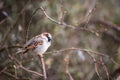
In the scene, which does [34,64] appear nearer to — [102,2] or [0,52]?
[0,52]

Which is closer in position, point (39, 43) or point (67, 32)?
point (39, 43)

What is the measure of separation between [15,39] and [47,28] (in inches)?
24.4

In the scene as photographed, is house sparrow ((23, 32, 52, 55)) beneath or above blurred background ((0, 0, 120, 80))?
above

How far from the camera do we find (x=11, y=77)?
14.7 ft

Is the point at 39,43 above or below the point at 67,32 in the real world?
above

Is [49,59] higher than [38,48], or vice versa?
[38,48]

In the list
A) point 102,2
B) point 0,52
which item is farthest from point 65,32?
point 0,52

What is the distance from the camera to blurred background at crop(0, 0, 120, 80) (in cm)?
537

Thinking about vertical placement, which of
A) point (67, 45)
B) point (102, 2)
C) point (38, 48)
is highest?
point (38, 48)

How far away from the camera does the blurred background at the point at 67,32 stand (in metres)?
5.37

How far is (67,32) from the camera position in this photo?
280 inches

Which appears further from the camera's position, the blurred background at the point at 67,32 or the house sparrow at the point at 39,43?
the blurred background at the point at 67,32

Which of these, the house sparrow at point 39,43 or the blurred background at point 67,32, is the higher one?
the house sparrow at point 39,43

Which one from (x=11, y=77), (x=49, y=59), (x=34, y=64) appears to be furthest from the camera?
(x=49, y=59)
